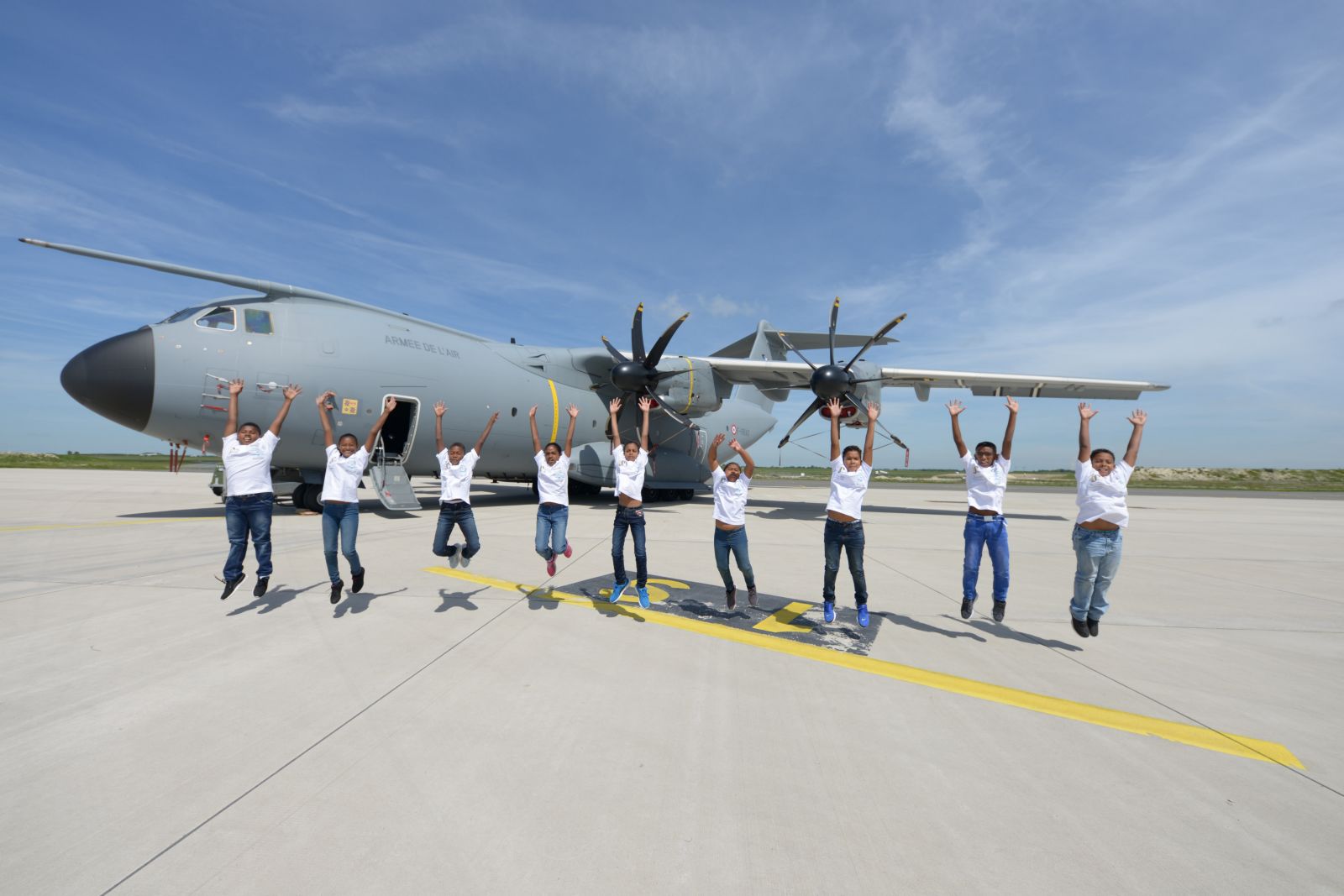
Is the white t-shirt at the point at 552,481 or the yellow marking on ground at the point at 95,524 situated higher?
the white t-shirt at the point at 552,481

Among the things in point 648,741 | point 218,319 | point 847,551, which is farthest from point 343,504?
point 218,319

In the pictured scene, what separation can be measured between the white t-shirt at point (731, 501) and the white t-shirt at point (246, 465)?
440cm

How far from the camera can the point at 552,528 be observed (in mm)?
6633

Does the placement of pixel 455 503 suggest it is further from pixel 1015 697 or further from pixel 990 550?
pixel 990 550

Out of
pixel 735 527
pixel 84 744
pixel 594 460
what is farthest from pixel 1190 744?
pixel 594 460

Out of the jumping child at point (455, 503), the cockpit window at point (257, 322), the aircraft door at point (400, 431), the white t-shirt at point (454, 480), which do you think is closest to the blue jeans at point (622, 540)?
the jumping child at point (455, 503)

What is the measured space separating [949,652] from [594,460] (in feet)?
41.3

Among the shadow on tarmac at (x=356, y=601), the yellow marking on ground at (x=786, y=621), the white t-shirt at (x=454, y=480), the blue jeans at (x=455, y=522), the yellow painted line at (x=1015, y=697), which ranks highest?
the white t-shirt at (x=454, y=480)

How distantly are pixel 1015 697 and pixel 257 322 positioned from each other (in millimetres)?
12974

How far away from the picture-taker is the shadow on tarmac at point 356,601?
5532 mm

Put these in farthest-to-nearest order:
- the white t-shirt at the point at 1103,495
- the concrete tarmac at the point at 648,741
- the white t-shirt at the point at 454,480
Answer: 1. the white t-shirt at the point at 454,480
2. the white t-shirt at the point at 1103,495
3. the concrete tarmac at the point at 648,741

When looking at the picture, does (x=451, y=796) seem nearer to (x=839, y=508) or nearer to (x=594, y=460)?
(x=839, y=508)

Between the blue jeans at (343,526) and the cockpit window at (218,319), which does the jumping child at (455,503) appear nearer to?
the blue jeans at (343,526)

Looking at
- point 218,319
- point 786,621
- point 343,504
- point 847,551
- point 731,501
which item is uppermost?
point 218,319
